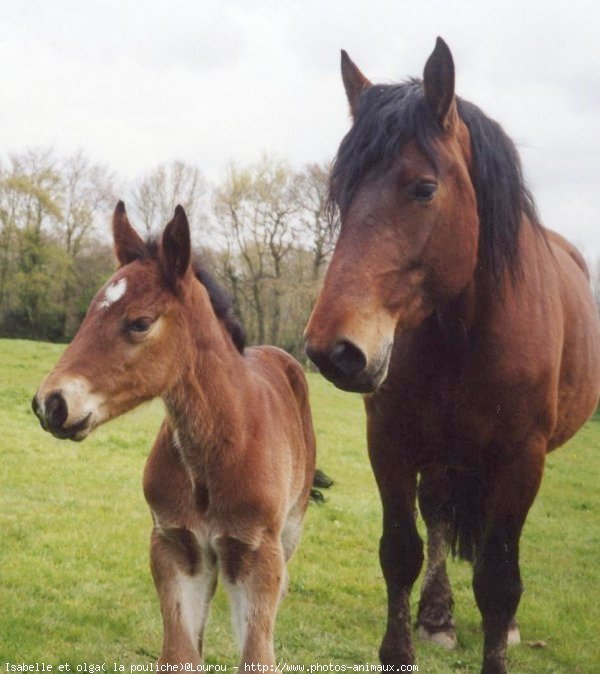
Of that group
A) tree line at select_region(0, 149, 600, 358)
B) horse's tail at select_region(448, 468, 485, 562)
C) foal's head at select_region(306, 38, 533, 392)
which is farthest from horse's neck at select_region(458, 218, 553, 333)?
tree line at select_region(0, 149, 600, 358)

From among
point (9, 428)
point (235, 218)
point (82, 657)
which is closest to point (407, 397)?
point (82, 657)

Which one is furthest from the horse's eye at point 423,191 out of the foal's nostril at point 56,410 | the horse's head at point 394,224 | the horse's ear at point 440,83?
the foal's nostril at point 56,410

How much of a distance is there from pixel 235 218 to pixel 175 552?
30512 millimetres

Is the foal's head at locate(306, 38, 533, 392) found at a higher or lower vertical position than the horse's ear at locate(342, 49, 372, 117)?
lower

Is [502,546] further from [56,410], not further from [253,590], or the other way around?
[56,410]

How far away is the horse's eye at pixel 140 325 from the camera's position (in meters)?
3.57

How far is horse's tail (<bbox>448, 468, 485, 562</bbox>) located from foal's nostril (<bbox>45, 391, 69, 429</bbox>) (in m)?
2.20

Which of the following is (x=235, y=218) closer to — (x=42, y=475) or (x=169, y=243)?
(x=42, y=475)

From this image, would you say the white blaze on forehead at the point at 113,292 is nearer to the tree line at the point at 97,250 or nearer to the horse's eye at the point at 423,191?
the horse's eye at the point at 423,191

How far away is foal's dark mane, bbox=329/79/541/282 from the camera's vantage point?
10.3 feet

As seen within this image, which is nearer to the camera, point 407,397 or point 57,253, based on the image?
point 407,397

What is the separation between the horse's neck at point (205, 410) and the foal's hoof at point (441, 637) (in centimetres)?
248

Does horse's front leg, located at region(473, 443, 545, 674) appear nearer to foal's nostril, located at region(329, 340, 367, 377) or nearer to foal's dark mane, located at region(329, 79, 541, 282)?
foal's dark mane, located at region(329, 79, 541, 282)

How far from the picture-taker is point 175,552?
3773 millimetres
